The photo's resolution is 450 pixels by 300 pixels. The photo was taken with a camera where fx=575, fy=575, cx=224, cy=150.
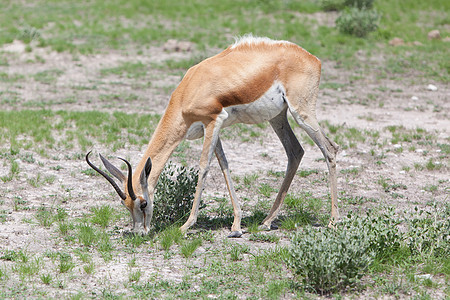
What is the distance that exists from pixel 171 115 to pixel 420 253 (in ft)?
11.1

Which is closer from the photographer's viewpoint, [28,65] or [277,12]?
[28,65]

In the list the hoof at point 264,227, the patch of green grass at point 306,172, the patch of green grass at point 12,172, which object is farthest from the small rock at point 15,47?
the hoof at point 264,227

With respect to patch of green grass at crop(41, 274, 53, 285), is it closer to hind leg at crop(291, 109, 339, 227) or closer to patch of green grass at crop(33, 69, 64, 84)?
hind leg at crop(291, 109, 339, 227)

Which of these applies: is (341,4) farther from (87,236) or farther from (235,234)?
(87,236)

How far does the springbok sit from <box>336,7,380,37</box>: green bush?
14.6 meters

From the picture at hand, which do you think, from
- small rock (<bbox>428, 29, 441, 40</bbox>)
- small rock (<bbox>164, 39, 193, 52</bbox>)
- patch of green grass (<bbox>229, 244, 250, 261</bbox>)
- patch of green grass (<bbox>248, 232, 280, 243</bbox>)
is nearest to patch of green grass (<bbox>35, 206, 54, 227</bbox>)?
patch of green grass (<bbox>229, 244, 250, 261</bbox>)

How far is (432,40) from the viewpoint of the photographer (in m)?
21.5

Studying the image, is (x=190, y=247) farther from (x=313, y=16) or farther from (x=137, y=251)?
(x=313, y=16)

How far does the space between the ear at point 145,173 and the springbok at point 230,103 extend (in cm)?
1

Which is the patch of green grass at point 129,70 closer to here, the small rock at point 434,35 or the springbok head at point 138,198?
the springbok head at point 138,198

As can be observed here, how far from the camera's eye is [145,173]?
6.78m

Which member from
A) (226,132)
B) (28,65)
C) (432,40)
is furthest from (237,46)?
(432,40)

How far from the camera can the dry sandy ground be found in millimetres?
7492

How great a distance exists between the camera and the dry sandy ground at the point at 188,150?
7.49 meters
